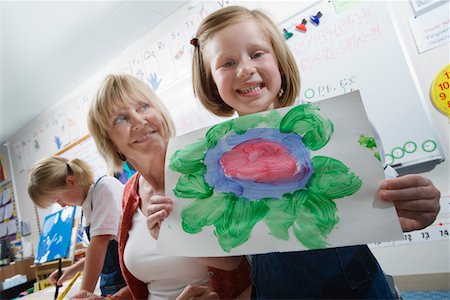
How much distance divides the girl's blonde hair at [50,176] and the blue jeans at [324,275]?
3.07 feet

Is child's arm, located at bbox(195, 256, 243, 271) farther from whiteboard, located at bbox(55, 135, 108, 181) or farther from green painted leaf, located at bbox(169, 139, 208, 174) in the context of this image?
whiteboard, located at bbox(55, 135, 108, 181)

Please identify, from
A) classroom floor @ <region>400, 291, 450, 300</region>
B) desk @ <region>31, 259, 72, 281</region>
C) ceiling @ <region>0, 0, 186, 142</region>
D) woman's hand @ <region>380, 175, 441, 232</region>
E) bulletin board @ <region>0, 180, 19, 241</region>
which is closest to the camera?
woman's hand @ <region>380, 175, 441, 232</region>

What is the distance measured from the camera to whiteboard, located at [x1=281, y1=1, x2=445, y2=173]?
3.90 ft

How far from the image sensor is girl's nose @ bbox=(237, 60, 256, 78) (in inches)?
20.7

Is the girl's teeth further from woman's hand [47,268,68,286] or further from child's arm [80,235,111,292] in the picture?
woman's hand [47,268,68,286]

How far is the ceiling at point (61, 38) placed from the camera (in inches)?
69.7

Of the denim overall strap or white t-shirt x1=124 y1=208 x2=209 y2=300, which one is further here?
the denim overall strap

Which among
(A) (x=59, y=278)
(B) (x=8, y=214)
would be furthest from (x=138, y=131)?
(B) (x=8, y=214)

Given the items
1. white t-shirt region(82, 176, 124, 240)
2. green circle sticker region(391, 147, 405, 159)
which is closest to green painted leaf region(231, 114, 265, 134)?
white t-shirt region(82, 176, 124, 240)

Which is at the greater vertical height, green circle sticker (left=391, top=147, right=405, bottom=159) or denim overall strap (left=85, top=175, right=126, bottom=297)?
green circle sticker (left=391, top=147, right=405, bottom=159)

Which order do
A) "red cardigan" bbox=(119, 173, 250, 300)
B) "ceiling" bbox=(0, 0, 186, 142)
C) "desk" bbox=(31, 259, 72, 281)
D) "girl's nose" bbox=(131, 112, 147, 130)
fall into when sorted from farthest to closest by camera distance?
"desk" bbox=(31, 259, 72, 281) < "ceiling" bbox=(0, 0, 186, 142) < "girl's nose" bbox=(131, 112, 147, 130) < "red cardigan" bbox=(119, 173, 250, 300)

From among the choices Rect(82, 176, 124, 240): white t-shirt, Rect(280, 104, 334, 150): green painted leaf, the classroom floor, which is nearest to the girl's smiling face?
Rect(280, 104, 334, 150): green painted leaf

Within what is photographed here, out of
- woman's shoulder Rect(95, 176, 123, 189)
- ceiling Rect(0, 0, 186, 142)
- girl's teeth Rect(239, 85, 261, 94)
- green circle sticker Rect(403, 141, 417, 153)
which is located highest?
ceiling Rect(0, 0, 186, 142)

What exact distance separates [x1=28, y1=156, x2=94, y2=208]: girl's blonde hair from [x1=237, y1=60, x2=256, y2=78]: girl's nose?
0.93 m
